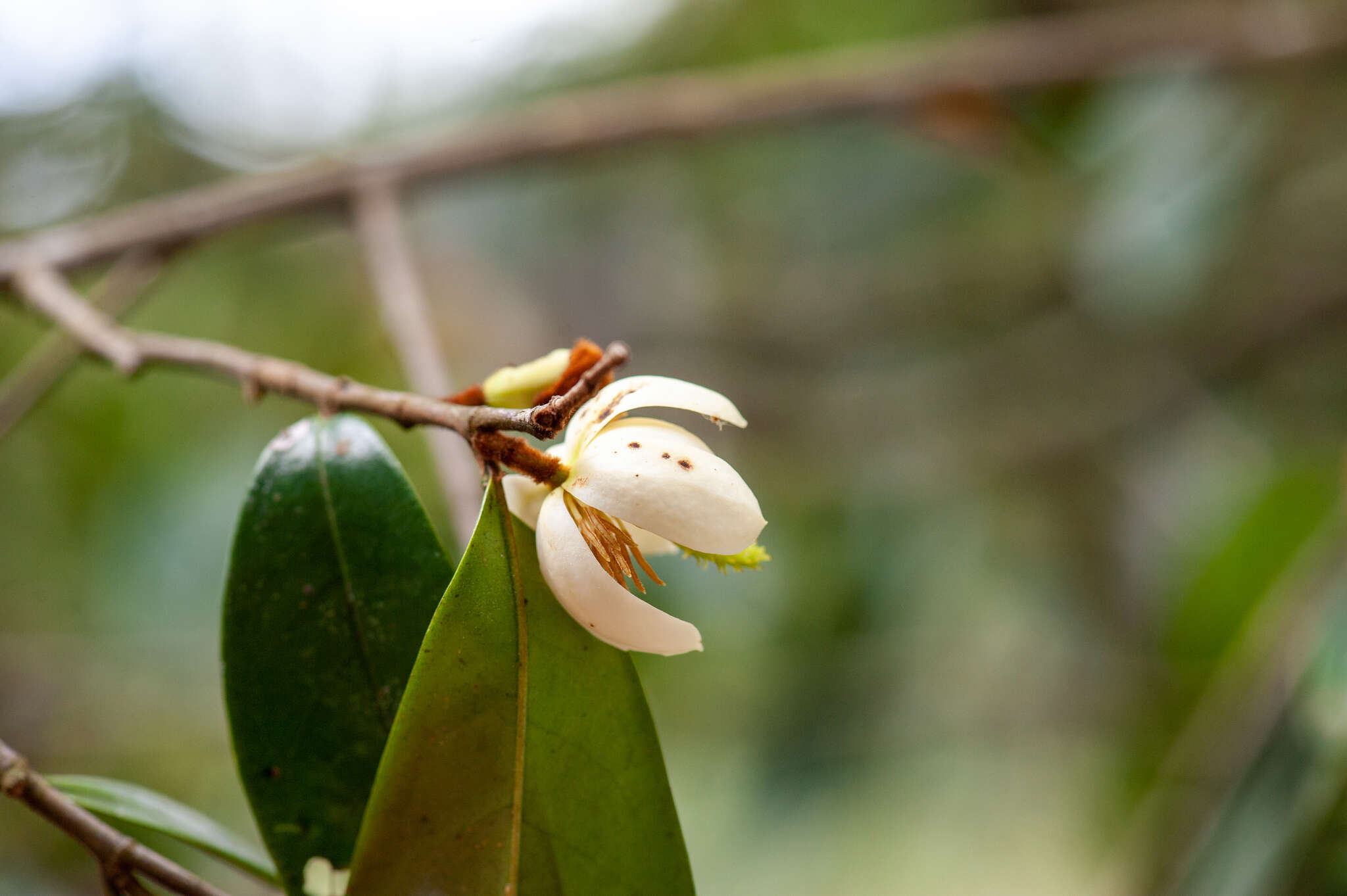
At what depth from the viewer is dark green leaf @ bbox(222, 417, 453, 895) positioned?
416mm

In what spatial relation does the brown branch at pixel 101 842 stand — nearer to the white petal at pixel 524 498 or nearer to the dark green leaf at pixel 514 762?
the dark green leaf at pixel 514 762

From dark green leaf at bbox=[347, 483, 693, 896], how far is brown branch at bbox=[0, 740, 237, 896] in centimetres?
10

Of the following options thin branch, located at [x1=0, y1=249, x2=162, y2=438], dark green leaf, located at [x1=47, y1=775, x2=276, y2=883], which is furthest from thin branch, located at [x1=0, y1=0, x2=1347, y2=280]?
dark green leaf, located at [x1=47, y1=775, x2=276, y2=883]

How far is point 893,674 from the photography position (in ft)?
6.97

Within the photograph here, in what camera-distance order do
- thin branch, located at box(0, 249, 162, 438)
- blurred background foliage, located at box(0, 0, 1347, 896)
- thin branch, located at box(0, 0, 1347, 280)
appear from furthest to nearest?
blurred background foliage, located at box(0, 0, 1347, 896)
thin branch, located at box(0, 0, 1347, 280)
thin branch, located at box(0, 249, 162, 438)

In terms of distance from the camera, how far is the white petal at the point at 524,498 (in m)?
0.40

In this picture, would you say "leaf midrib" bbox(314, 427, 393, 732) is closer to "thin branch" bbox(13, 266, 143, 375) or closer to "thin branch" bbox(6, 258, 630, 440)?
"thin branch" bbox(6, 258, 630, 440)

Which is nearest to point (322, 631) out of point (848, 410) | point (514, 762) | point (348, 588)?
point (348, 588)

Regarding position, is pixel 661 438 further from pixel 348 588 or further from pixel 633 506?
pixel 348 588

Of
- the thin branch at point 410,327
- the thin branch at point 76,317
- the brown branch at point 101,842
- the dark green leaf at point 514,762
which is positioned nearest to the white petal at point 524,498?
the dark green leaf at point 514,762

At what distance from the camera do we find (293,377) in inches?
19.6

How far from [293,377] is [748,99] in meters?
1.10

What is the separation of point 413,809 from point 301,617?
4.8 inches

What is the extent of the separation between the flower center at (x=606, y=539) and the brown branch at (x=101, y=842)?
0.78 ft
